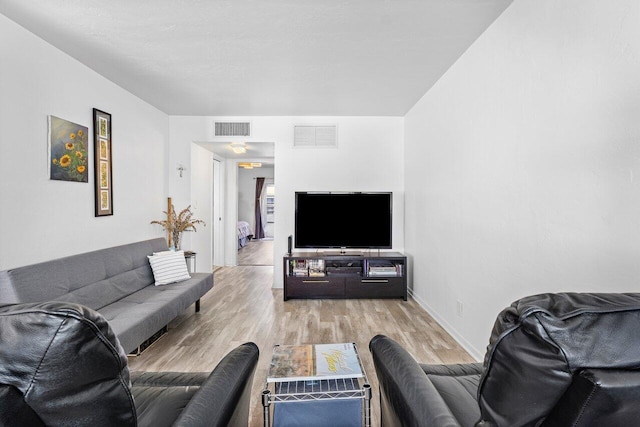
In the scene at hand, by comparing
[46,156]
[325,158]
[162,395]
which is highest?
[325,158]

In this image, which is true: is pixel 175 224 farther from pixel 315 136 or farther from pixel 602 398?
pixel 602 398

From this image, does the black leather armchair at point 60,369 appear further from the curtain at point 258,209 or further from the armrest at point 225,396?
the curtain at point 258,209

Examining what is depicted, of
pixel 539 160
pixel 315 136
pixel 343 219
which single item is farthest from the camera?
A: pixel 315 136

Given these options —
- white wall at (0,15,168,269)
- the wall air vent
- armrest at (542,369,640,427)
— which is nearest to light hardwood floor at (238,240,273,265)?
the wall air vent

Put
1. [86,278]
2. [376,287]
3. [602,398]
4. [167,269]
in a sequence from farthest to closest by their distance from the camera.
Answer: [376,287] → [167,269] → [86,278] → [602,398]

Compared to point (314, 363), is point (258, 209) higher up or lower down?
higher up

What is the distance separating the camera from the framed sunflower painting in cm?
262

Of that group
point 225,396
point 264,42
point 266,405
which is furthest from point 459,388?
point 264,42

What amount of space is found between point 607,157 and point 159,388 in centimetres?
220

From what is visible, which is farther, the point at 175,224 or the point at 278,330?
the point at 175,224

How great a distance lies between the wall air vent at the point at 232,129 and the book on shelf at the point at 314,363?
3.67m

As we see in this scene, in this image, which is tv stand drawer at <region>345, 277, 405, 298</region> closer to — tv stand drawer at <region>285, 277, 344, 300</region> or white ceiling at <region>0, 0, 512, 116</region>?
tv stand drawer at <region>285, 277, 344, 300</region>

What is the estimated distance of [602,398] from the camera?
22.7 inches

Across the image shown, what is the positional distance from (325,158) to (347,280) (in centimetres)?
179
